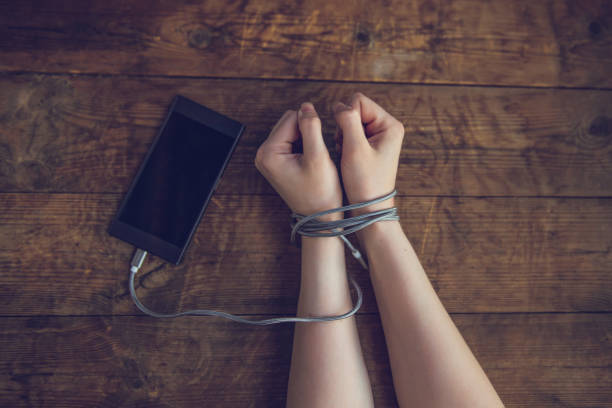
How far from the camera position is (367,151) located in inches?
24.9

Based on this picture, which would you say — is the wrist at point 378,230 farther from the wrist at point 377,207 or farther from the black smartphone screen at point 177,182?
the black smartphone screen at point 177,182

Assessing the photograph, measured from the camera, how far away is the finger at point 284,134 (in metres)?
0.65

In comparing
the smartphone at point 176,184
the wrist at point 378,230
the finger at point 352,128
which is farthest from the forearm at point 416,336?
the smartphone at point 176,184

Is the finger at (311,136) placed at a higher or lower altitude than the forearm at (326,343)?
higher

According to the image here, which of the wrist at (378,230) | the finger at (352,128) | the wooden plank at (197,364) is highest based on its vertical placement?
the finger at (352,128)

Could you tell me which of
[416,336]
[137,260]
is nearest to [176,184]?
[137,260]

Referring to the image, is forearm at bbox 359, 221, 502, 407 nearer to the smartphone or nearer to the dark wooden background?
the dark wooden background

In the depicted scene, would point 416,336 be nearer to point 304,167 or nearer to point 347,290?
point 347,290

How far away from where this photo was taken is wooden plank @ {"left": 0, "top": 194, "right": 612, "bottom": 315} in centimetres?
69

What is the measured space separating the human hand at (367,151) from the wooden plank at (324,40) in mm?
117

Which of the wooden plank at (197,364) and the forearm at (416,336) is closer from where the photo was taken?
the forearm at (416,336)

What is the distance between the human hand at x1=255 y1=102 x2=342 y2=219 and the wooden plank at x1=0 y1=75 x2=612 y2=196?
2.8 inches

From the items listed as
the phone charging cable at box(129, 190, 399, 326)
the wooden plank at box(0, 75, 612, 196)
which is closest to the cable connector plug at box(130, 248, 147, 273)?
the phone charging cable at box(129, 190, 399, 326)

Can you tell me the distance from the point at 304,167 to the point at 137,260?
12.8 inches
